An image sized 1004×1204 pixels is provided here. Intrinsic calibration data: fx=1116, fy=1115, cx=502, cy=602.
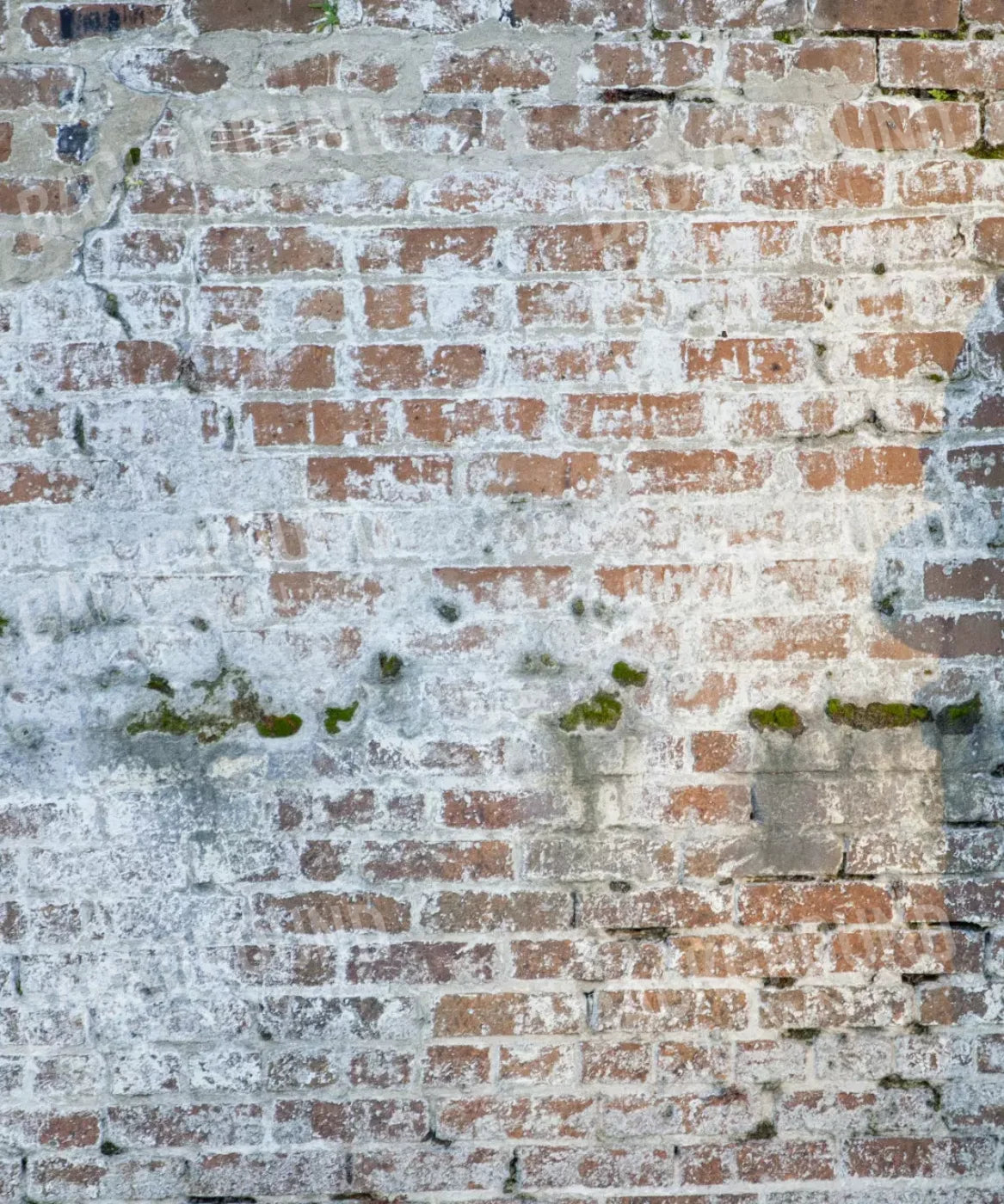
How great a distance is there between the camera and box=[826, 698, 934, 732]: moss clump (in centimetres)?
182

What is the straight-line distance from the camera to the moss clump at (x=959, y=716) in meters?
1.82

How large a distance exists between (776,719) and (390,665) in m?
0.63

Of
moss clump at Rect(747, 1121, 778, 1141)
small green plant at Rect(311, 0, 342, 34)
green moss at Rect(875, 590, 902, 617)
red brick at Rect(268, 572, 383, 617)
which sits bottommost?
moss clump at Rect(747, 1121, 778, 1141)

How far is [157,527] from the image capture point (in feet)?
5.86

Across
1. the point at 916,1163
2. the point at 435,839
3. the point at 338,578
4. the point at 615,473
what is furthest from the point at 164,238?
the point at 916,1163

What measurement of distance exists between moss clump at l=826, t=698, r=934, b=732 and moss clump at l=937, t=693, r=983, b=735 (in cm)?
2

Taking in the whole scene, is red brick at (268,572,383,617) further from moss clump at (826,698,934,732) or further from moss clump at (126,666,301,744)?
moss clump at (826,698,934,732)

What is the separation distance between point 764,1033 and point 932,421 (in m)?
1.04

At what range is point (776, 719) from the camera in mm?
1812

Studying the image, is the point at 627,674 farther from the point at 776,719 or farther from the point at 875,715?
the point at 875,715

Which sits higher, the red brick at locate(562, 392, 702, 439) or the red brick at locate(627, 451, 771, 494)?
the red brick at locate(562, 392, 702, 439)

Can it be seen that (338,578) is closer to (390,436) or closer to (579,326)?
(390,436)

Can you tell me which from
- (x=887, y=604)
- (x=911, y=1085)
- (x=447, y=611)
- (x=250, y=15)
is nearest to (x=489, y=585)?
(x=447, y=611)

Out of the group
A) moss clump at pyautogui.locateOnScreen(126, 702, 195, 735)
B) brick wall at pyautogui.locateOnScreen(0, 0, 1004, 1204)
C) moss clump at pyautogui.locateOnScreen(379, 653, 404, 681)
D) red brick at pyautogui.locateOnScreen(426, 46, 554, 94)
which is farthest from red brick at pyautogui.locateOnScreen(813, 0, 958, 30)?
moss clump at pyautogui.locateOnScreen(126, 702, 195, 735)
